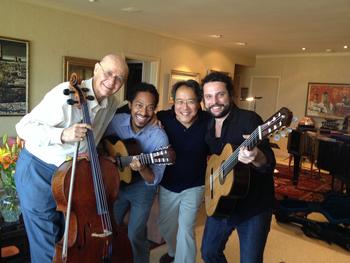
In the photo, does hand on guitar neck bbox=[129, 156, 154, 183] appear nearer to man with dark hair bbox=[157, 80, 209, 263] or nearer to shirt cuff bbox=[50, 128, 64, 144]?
man with dark hair bbox=[157, 80, 209, 263]

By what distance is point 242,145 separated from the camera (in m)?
1.57

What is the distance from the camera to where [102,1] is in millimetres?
4195

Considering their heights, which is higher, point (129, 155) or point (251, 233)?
point (129, 155)

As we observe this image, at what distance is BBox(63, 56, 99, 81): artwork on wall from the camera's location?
4.91 m

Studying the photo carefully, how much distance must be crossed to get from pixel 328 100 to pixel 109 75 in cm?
723

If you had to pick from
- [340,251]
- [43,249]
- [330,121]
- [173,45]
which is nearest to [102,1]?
[173,45]

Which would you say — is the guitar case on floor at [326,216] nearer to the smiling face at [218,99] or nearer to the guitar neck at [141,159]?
the smiling face at [218,99]

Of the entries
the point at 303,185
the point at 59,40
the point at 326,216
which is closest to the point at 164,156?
the point at 326,216

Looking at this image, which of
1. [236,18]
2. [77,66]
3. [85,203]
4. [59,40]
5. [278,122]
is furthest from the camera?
[77,66]

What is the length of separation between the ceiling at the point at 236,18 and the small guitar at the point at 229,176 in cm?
259

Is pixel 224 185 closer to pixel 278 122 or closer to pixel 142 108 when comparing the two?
pixel 278 122

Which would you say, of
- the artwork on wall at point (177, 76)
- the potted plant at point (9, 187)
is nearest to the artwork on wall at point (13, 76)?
the potted plant at point (9, 187)

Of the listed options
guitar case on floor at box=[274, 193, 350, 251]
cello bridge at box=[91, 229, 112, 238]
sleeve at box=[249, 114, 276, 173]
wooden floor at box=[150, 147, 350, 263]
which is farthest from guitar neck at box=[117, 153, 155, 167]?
guitar case on floor at box=[274, 193, 350, 251]

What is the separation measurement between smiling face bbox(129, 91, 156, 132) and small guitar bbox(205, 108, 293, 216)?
1.66 feet
